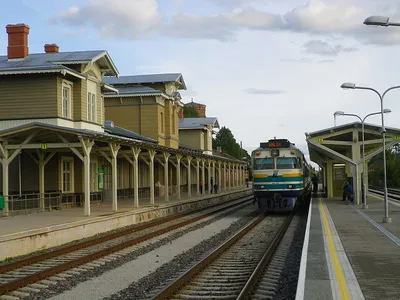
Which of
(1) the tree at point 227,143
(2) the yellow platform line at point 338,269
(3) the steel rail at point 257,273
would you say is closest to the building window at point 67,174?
(3) the steel rail at point 257,273

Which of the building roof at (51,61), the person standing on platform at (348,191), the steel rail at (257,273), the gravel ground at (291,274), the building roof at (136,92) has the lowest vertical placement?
the gravel ground at (291,274)

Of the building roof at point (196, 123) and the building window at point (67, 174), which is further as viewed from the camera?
the building roof at point (196, 123)

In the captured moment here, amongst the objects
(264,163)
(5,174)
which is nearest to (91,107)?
(5,174)

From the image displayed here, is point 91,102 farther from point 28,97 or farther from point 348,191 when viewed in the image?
point 348,191

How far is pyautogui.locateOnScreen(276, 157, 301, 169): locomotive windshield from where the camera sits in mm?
25172

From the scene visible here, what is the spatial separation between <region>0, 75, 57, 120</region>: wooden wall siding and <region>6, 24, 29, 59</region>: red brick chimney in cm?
271

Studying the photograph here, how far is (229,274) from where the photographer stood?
37.2ft

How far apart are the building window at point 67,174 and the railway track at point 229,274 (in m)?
12.0

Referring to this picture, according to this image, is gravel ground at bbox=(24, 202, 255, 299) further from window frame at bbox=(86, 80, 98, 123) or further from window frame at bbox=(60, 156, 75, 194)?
window frame at bbox=(86, 80, 98, 123)

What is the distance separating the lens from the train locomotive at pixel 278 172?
25.2m

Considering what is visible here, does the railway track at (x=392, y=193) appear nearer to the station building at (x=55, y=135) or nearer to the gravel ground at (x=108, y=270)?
the station building at (x=55, y=135)

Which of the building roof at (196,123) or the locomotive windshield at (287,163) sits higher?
the building roof at (196,123)

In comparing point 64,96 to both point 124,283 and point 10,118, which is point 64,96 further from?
point 124,283

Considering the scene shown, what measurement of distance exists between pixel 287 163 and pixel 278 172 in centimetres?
53
